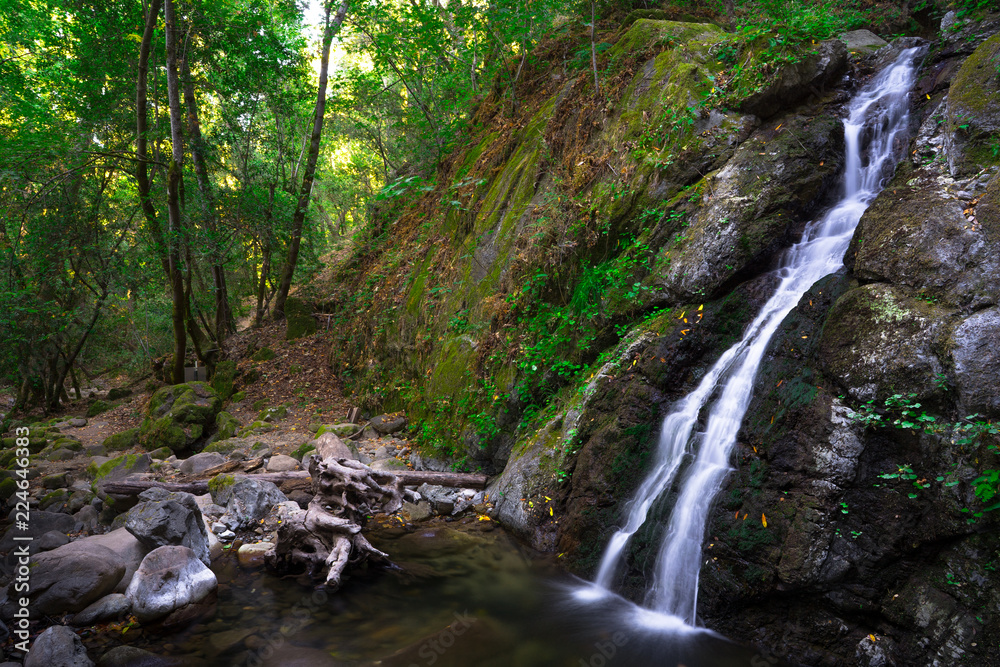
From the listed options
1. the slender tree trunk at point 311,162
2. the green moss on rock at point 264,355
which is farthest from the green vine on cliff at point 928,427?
the slender tree trunk at point 311,162

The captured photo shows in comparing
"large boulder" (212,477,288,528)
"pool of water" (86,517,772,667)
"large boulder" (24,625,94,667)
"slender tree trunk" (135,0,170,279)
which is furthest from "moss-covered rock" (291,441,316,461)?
"slender tree trunk" (135,0,170,279)

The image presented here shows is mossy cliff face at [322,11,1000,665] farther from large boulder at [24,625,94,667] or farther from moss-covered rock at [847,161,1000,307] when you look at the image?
large boulder at [24,625,94,667]

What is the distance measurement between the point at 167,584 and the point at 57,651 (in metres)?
0.91

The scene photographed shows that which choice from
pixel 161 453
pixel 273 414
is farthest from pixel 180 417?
pixel 273 414

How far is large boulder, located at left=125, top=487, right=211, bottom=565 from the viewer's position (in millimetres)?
5020

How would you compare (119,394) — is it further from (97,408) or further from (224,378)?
(224,378)

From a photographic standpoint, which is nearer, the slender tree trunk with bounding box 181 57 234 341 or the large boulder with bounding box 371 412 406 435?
the large boulder with bounding box 371 412 406 435

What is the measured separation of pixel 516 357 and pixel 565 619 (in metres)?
3.66

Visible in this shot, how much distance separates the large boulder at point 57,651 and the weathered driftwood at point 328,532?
1847mm

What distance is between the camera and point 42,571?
14.5 ft

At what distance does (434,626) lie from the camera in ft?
14.8

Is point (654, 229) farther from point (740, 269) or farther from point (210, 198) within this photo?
point (210, 198)

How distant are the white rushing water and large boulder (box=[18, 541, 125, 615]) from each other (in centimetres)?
459

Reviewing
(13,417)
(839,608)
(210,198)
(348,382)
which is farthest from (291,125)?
(839,608)
